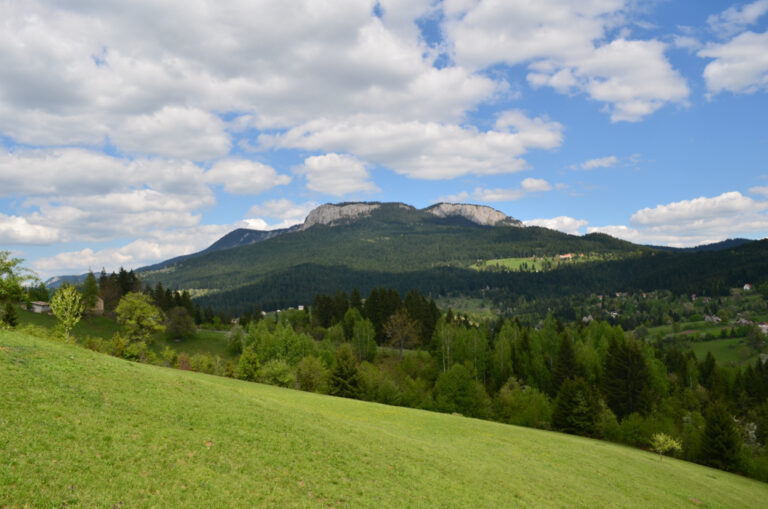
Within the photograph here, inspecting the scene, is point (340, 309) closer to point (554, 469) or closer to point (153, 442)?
point (554, 469)

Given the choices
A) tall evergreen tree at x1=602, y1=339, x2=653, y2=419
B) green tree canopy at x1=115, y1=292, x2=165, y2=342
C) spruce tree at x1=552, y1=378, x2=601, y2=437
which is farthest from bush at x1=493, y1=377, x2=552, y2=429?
green tree canopy at x1=115, y1=292, x2=165, y2=342

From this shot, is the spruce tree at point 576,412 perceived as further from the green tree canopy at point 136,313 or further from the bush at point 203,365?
the green tree canopy at point 136,313

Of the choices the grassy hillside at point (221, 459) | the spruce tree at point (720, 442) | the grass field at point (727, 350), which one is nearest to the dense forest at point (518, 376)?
the spruce tree at point (720, 442)

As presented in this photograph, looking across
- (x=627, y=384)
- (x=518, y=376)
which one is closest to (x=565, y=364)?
(x=627, y=384)

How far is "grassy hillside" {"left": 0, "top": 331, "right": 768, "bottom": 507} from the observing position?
555 inches

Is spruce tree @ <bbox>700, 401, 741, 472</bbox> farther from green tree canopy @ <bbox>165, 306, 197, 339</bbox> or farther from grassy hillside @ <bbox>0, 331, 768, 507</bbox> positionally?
green tree canopy @ <bbox>165, 306, 197, 339</bbox>

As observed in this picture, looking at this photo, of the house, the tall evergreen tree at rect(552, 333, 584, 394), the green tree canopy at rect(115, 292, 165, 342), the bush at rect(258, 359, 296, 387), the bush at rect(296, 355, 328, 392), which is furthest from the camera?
the house

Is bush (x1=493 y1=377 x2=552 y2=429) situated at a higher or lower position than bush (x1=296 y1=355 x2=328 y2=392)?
lower

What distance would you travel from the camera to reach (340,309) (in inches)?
5032

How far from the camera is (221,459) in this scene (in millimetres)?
17750

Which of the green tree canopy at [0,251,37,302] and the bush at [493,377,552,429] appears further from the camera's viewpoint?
the bush at [493,377,552,429]

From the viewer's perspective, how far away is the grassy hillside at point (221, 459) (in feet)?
46.2

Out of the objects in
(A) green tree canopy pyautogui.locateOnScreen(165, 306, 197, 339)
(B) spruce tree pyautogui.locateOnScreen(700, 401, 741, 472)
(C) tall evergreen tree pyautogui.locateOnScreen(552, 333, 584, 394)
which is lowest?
(B) spruce tree pyautogui.locateOnScreen(700, 401, 741, 472)

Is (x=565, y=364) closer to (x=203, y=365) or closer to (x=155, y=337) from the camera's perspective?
(x=203, y=365)
